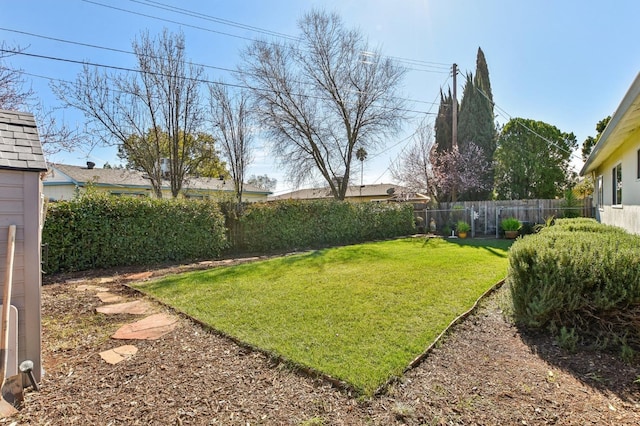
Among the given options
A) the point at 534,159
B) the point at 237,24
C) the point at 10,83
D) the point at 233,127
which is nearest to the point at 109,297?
the point at 10,83

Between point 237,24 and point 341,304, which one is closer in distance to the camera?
point 341,304

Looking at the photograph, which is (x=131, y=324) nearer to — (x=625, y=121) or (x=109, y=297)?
(x=109, y=297)

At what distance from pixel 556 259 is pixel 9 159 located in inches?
193

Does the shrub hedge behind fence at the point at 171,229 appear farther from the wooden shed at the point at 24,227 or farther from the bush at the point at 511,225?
the bush at the point at 511,225

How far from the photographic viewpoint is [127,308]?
168 inches

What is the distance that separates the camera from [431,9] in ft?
28.4

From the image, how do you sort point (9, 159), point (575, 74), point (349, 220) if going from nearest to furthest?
1. point (9, 159)
2. point (575, 74)
3. point (349, 220)

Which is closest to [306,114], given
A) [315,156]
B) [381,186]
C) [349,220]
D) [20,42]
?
[315,156]

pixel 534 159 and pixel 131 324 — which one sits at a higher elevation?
pixel 534 159

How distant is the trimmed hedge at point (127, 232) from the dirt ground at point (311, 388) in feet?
12.6

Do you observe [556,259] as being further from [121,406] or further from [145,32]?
[145,32]

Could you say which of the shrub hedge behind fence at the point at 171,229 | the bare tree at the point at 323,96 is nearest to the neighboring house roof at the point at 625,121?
the shrub hedge behind fence at the point at 171,229

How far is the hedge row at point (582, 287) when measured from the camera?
2.87 metres

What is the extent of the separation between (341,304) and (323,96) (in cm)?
1261
